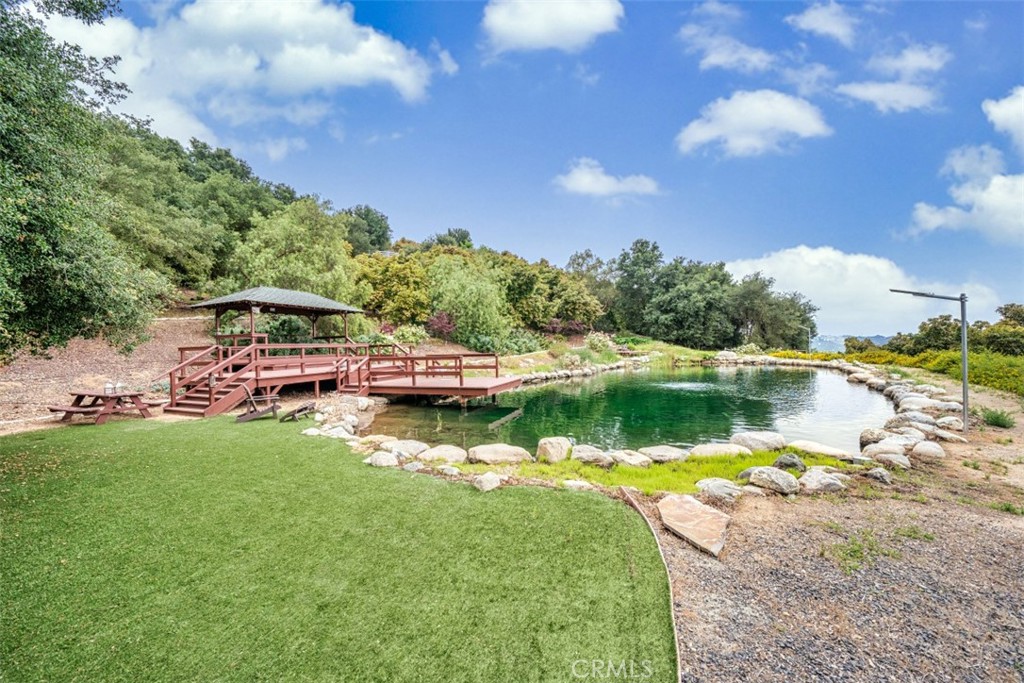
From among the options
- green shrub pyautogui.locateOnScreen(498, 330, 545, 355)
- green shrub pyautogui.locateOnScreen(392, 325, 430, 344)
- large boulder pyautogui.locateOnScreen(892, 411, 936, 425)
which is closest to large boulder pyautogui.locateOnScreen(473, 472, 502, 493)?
large boulder pyautogui.locateOnScreen(892, 411, 936, 425)

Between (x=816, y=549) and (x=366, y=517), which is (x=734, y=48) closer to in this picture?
(x=816, y=549)

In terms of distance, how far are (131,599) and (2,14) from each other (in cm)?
526

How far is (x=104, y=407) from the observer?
22.6ft

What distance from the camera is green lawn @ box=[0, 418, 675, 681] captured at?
2037 millimetres

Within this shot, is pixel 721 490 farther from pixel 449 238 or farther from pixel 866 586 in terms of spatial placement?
pixel 449 238

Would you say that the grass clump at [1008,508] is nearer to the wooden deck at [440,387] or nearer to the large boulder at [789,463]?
the large boulder at [789,463]

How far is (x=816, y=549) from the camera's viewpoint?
3.05 meters

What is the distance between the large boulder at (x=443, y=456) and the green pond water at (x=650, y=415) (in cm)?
175

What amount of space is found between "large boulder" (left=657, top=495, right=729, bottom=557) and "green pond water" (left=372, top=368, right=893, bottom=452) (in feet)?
11.6

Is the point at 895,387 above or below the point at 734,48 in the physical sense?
below

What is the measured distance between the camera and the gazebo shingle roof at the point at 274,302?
981cm

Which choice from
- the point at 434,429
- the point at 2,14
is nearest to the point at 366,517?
the point at 434,429

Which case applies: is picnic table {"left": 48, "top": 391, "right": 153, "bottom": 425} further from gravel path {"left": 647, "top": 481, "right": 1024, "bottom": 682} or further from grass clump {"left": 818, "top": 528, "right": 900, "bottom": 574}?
grass clump {"left": 818, "top": 528, "right": 900, "bottom": 574}

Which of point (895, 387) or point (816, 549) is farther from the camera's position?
point (895, 387)
